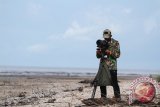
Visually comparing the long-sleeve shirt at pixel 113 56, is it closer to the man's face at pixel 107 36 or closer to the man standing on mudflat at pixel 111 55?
the man standing on mudflat at pixel 111 55

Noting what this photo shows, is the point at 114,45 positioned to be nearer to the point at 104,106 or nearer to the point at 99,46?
the point at 99,46

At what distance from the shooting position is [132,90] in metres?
12.0

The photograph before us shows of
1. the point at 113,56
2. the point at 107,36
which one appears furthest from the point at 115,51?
the point at 107,36

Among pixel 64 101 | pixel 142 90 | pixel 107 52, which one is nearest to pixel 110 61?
pixel 107 52

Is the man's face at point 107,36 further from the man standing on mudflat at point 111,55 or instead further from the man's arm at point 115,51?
the man's arm at point 115,51

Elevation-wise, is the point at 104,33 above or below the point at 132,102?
above

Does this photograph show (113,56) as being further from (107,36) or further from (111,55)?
(107,36)

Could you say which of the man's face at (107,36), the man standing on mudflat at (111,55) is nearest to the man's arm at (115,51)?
the man standing on mudflat at (111,55)

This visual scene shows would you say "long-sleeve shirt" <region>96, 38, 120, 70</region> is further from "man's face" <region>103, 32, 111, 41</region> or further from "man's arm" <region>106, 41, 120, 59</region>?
"man's face" <region>103, 32, 111, 41</region>

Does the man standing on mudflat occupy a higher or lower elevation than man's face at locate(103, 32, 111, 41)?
lower

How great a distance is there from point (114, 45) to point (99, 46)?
397 millimetres

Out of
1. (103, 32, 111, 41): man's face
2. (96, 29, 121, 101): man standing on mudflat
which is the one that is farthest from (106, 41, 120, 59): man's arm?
(103, 32, 111, 41): man's face

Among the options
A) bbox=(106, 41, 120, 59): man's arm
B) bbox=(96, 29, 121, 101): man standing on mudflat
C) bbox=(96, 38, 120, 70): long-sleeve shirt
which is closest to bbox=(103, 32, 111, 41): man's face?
bbox=(96, 29, 121, 101): man standing on mudflat

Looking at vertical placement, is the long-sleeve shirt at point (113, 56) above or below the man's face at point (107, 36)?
below
